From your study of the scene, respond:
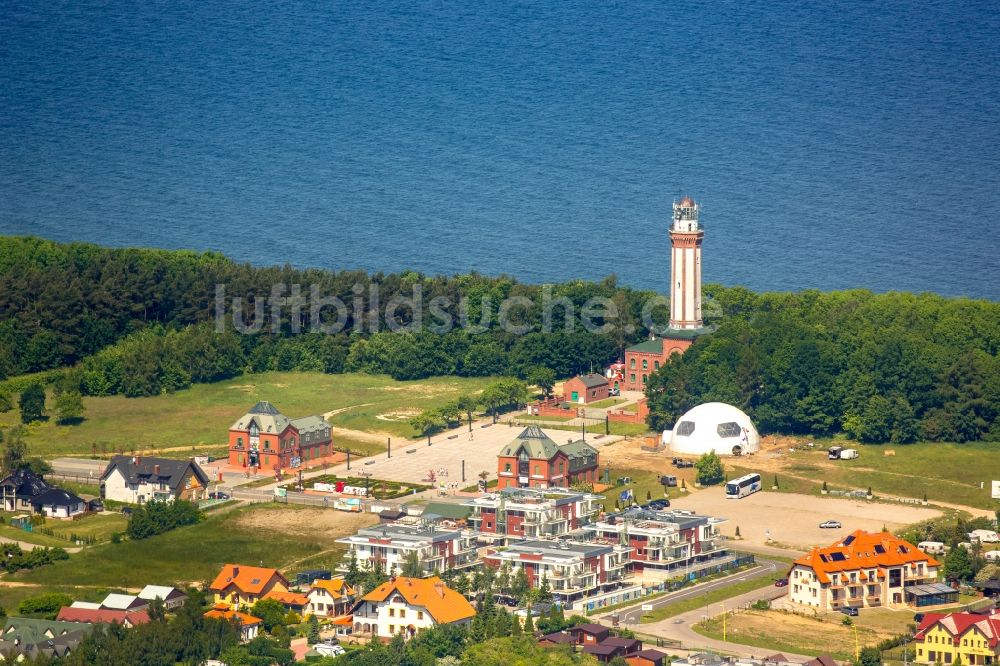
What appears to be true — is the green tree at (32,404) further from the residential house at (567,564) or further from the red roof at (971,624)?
the red roof at (971,624)

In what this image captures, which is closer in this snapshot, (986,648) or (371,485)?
(986,648)

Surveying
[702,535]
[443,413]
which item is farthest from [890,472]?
[443,413]

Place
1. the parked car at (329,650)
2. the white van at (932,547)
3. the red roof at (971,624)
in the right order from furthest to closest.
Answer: the white van at (932,547)
the parked car at (329,650)
the red roof at (971,624)

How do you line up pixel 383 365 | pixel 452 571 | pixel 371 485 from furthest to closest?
1. pixel 383 365
2. pixel 371 485
3. pixel 452 571

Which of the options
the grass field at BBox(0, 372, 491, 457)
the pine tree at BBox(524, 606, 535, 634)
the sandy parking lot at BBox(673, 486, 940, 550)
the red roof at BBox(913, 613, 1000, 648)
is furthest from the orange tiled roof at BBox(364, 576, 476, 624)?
the grass field at BBox(0, 372, 491, 457)

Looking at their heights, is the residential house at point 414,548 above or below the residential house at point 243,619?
above

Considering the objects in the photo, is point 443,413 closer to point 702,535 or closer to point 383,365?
point 383,365

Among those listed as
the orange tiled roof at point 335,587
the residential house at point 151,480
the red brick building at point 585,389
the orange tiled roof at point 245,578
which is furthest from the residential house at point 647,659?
the red brick building at point 585,389
